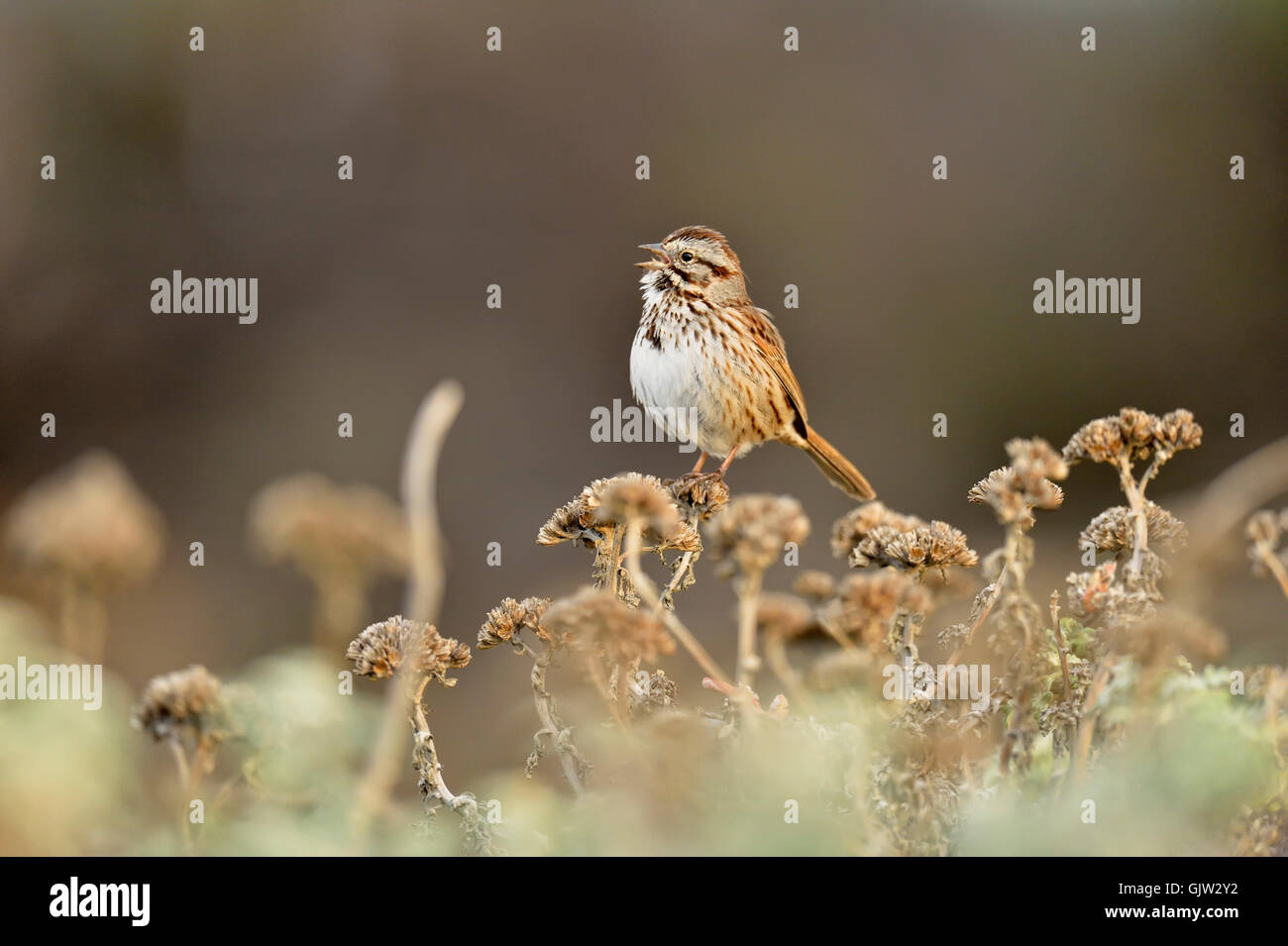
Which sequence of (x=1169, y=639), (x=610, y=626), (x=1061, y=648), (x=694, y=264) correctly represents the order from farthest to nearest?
(x=694, y=264), (x=1061, y=648), (x=610, y=626), (x=1169, y=639)

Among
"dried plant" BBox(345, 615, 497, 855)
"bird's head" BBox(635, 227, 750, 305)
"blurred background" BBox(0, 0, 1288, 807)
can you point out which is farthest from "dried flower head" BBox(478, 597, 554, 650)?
"blurred background" BBox(0, 0, 1288, 807)

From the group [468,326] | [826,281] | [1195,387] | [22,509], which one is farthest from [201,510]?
[1195,387]

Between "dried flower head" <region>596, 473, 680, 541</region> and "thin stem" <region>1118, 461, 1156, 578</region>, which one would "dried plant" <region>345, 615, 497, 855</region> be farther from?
"thin stem" <region>1118, 461, 1156, 578</region>

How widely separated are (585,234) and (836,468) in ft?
7.26

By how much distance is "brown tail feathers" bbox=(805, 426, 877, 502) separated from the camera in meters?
3.81

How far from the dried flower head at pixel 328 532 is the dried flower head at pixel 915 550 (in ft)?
1.74

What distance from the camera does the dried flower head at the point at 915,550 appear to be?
Result: 128cm

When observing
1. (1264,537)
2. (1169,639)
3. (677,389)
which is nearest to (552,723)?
(1169,639)

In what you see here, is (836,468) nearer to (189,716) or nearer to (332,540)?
(332,540)

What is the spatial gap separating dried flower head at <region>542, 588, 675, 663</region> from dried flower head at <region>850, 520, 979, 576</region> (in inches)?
12.7

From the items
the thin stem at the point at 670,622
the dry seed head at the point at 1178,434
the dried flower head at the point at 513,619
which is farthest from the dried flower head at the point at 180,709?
the dry seed head at the point at 1178,434

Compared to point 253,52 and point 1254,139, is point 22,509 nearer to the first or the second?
point 253,52

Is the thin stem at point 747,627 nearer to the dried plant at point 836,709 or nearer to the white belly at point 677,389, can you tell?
the dried plant at point 836,709

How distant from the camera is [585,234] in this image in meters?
5.53
